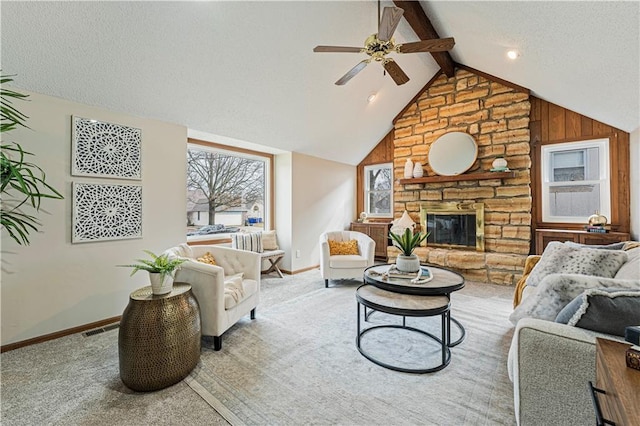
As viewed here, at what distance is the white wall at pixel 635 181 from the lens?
3.47 metres

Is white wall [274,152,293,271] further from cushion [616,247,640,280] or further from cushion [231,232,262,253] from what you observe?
cushion [616,247,640,280]

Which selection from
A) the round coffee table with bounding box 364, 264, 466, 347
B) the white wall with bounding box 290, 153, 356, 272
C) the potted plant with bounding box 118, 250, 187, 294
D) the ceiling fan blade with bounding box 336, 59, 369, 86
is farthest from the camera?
the white wall with bounding box 290, 153, 356, 272

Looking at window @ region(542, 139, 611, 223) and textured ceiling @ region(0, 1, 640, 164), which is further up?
textured ceiling @ region(0, 1, 640, 164)

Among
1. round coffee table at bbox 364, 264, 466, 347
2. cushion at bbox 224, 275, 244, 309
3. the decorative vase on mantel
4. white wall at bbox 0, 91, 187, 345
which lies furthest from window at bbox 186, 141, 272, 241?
the decorative vase on mantel

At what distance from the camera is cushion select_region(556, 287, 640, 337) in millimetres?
1108

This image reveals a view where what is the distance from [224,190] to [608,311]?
4.47 m

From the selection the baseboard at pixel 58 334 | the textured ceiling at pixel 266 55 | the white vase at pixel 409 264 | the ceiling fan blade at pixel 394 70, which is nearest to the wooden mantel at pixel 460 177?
the textured ceiling at pixel 266 55

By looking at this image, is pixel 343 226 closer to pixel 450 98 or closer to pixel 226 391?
pixel 450 98

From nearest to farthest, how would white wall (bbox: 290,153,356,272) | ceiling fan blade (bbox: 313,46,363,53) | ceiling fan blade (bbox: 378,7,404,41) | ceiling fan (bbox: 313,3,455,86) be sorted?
ceiling fan blade (bbox: 378,7,404,41) → ceiling fan (bbox: 313,3,455,86) → ceiling fan blade (bbox: 313,46,363,53) → white wall (bbox: 290,153,356,272)

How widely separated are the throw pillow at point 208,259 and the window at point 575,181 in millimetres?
4942

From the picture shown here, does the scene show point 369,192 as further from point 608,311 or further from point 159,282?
point 608,311

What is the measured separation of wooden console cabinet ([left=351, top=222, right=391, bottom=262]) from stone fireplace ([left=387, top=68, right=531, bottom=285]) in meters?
0.28

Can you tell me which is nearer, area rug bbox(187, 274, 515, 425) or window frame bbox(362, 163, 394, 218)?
area rug bbox(187, 274, 515, 425)

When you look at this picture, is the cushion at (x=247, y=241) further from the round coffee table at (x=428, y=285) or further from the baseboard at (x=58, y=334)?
the round coffee table at (x=428, y=285)
